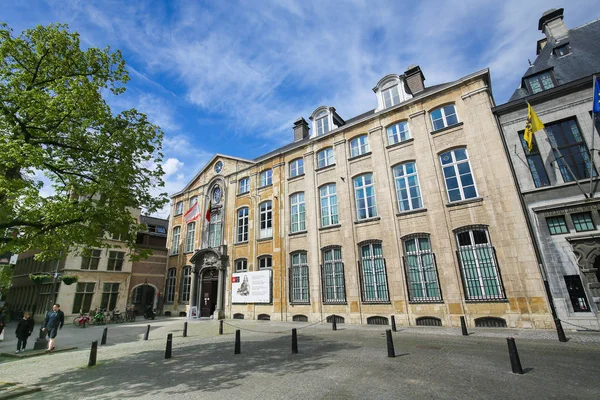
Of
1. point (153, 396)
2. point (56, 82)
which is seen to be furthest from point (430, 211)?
point (56, 82)

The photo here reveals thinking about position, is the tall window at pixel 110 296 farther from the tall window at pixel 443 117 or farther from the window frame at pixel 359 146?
the tall window at pixel 443 117

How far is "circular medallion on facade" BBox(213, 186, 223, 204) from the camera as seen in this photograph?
24812 mm

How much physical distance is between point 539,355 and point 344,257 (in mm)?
9784

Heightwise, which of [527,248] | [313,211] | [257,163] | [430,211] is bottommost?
[527,248]

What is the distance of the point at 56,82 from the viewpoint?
902cm

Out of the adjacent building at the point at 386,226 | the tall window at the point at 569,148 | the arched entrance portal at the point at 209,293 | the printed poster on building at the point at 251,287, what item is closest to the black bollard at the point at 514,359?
the adjacent building at the point at 386,226

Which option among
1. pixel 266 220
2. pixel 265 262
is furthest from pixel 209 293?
pixel 266 220

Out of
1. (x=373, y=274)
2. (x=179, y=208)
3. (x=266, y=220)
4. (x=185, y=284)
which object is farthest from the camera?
(x=179, y=208)

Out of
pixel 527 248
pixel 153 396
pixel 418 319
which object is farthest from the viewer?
Answer: pixel 418 319

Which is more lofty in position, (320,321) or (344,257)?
(344,257)

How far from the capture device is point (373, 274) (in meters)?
15.2

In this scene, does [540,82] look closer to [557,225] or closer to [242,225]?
[557,225]

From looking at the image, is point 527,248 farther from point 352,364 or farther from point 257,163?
point 257,163

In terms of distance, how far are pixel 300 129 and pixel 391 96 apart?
28.8ft
